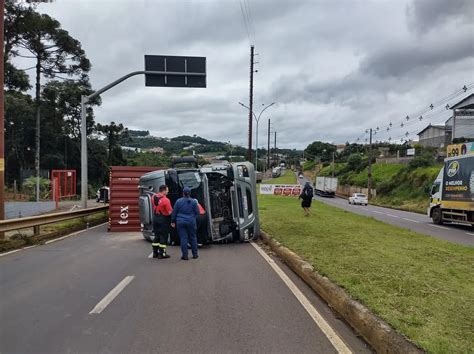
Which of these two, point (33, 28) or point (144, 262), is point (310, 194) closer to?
point (144, 262)

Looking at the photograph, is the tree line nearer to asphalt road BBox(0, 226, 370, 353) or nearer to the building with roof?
asphalt road BBox(0, 226, 370, 353)

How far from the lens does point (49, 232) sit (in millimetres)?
16141

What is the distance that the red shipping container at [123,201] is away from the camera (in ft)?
59.7

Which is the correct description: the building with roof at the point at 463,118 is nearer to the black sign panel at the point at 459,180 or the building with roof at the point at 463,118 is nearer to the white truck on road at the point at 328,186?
the white truck on road at the point at 328,186

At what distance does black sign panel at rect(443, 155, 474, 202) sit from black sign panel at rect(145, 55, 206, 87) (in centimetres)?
1254

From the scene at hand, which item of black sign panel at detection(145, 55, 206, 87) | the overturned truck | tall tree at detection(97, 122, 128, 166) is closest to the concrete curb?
the overturned truck

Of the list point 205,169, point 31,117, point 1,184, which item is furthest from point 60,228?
point 31,117

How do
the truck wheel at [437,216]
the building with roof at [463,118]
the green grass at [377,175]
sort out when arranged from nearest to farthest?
the truck wheel at [437,216] < the building with roof at [463,118] < the green grass at [377,175]

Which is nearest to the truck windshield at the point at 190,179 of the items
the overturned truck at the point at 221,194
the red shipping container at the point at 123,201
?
the overturned truck at the point at 221,194

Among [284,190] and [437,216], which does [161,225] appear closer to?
[437,216]

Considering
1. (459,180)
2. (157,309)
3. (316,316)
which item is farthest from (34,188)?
(316,316)

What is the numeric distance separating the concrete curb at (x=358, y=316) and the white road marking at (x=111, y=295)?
3.20m

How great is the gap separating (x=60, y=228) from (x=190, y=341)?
43.1 ft

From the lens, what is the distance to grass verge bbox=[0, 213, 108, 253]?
1341cm
